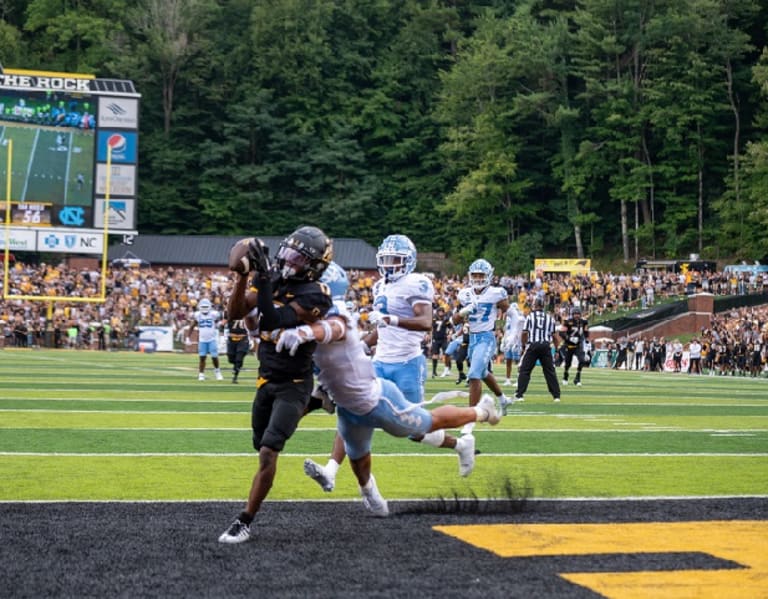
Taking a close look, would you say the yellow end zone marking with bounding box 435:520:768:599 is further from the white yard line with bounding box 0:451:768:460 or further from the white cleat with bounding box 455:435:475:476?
the white yard line with bounding box 0:451:768:460

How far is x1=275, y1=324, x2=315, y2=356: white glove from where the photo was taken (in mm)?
7102

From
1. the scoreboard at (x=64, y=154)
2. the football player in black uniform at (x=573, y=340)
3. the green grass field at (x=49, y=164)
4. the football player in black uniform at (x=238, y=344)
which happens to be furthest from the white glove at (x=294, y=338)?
the green grass field at (x=49, y=164)

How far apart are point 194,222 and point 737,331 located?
1672 inches

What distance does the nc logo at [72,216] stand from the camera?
141 feet

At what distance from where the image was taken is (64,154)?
A: 4312cm

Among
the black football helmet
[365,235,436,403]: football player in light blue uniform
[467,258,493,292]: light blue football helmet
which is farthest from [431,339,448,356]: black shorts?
the black football helmet

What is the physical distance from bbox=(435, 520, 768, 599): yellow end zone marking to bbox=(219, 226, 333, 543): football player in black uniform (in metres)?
1.16

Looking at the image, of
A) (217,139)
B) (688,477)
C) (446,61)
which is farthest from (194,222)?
(688,477)

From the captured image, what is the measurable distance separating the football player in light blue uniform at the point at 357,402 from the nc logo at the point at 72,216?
1413 inches

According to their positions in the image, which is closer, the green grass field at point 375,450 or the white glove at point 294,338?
the white glove at point 294,338

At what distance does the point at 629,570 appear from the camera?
6492 millimetres

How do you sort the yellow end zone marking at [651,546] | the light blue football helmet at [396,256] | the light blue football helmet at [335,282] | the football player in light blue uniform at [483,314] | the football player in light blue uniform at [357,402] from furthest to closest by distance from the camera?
the football player in light blue uniform at [483,314] → the light blue football helmet at [396,256] → the light blue football helmet at [335,282] → the football player in light blue uniform at [357,402] → the yellow end zone marking at [651,546]

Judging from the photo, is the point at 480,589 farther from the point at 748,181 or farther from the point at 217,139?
the point at 217,139

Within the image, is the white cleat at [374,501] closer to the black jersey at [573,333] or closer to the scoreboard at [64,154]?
the black jersey at [573,333]
